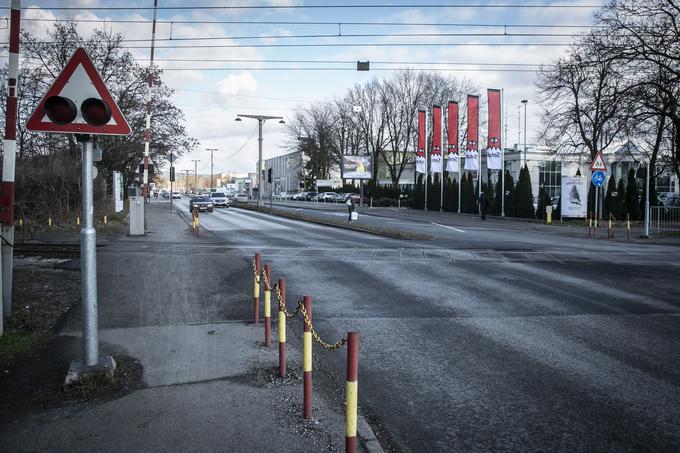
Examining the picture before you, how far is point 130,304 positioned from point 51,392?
407 centimetres

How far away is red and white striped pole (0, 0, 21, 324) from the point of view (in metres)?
7.39

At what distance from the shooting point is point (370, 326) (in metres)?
7.84

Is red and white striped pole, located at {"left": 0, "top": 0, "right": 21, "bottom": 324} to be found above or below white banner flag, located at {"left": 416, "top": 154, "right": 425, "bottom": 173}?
below

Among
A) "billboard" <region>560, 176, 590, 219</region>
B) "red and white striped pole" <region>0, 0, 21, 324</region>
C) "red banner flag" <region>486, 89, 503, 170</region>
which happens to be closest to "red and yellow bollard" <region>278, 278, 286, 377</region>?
"red and white striped pole" <region>0, 0, 21, 324</region>

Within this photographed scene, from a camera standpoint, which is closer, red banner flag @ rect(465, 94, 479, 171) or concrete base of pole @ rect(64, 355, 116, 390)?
concrete base of pole @ rect(64, 355, 116, 390)

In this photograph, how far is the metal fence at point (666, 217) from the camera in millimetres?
30016

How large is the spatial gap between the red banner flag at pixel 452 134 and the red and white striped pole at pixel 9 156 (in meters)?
42.4

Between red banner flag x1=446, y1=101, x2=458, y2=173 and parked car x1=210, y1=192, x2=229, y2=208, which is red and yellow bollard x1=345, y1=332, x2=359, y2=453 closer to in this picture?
→ red banner flag x1=446, y1=101, x2=458, y2=173

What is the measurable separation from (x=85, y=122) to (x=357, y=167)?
47344 mm

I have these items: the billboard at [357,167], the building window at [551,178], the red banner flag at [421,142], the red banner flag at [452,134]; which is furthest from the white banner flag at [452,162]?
the building window at [551,178]

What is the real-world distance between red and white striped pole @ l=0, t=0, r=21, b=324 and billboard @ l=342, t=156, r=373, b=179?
4055cm

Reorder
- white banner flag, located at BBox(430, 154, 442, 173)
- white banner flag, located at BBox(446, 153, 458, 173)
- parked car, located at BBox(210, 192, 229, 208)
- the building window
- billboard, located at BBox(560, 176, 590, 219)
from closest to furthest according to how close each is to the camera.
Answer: billboard, located at BBox(560, 176, 590, 219)
white banner flag, located at BBox(446, 153, 458, 173)
white banner flag, located at BBox(430, 154, 442, 173)
parked car, located at BBox(210, 192, 229, 208)
the building window

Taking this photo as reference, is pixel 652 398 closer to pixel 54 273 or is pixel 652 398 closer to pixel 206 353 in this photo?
pixel 206 353

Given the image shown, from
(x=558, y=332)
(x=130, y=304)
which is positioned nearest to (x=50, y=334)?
(x=130, y=304)
